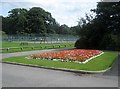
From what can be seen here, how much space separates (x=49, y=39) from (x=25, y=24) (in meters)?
26.6

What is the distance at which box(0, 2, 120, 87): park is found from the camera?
32.6ft

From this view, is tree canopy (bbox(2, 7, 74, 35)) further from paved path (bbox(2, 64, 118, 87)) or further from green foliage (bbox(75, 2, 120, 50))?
paved path (bbox(2, 64, 118, 87))

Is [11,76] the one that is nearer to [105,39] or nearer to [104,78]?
[104,78]

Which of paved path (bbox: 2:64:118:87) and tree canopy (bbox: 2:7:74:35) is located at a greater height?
tree canopy (bbox: 2:7:74:35)

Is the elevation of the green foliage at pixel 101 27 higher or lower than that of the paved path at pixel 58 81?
higher

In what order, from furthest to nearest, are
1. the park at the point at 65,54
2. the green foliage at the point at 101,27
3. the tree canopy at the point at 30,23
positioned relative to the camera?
1. the tree canopy at the point at 30,23
2. the green foliage at the point at 101,27
3. the park at the point at 65,54

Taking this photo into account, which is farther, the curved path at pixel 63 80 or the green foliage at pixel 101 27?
the green foliage at pixel 101 27

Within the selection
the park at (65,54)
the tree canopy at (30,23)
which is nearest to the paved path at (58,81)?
the park at (65,54)

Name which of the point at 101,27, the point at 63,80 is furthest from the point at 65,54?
the point at 101,27

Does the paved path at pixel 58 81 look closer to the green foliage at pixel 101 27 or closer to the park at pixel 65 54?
the park at pixel 65 54

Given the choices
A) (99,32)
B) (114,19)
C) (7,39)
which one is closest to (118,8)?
(114,19)

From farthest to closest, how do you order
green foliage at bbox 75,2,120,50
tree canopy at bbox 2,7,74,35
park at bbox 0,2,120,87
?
tree canopy at bbox 2,7,74,35 < green foliage at bbox 75,2,120,50 < park at bbox 0,2,120,87

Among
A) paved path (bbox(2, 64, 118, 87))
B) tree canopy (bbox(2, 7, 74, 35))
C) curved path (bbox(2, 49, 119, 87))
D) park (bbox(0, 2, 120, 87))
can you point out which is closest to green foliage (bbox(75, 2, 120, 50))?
park (bbox(0, 2, 120, 87))

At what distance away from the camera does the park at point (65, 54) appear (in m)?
9.93
